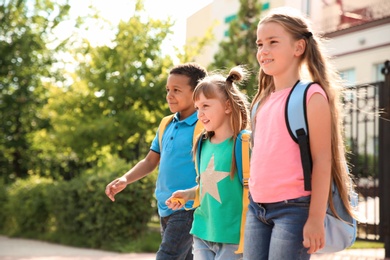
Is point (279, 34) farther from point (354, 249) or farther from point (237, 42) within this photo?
point (237, 42)

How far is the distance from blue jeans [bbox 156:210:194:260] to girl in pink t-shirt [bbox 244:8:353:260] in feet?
4.05

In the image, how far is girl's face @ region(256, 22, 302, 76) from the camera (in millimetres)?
2863

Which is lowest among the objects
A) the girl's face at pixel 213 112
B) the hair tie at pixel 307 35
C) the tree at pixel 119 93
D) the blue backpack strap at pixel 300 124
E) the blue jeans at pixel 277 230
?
the blue jeans at pixel 277 230

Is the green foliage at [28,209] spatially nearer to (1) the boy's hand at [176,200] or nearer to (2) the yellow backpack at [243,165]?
(1) the boy's hand at [176,200]

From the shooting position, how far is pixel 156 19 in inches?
487

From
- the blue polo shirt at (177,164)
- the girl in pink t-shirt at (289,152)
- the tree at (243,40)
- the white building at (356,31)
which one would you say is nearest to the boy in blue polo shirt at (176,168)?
the blue polo shirt at (177,164)

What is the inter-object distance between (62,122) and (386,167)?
19.1ft

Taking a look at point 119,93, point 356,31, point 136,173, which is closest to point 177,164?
point 136,173

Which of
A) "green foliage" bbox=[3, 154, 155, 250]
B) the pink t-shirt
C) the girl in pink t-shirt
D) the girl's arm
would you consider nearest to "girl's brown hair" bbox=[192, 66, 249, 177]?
the girl in pink t-shirt

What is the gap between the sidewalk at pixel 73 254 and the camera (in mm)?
9008

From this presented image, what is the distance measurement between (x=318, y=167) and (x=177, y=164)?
5.48 feet

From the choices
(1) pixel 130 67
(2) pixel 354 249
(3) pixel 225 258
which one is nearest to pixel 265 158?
(3) pixel 225 258

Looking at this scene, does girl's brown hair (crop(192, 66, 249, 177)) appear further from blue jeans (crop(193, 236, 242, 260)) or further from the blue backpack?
the blue backpack

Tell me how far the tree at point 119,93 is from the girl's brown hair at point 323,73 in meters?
8.96
